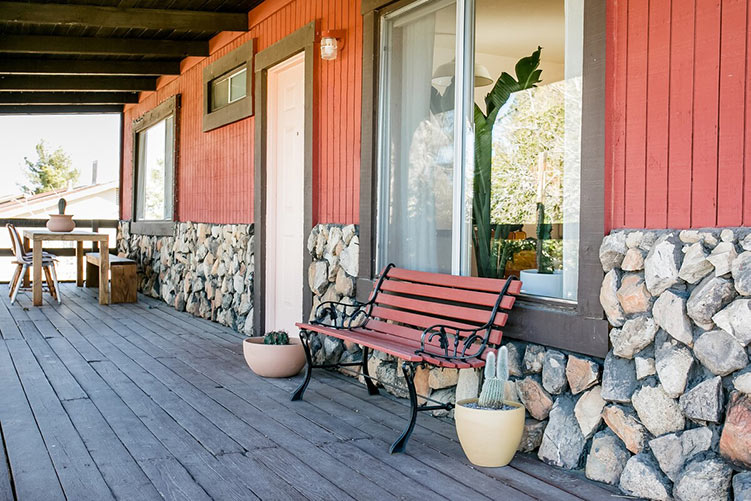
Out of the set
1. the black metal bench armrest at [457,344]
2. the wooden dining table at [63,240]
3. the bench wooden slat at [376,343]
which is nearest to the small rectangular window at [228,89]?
the wooden dining table at [63,240]

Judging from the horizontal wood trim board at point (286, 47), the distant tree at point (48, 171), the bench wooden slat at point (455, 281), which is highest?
the distant tree at point (48, 171)

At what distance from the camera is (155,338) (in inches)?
242

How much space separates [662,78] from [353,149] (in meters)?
2.50

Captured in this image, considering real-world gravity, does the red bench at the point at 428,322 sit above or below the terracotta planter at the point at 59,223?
below

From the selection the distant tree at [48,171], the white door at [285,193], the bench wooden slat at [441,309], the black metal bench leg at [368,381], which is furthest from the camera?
the distant tree at [48,171]

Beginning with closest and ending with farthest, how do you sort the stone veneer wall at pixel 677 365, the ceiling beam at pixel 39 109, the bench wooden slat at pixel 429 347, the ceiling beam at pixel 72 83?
the stone veneer wall at pixel 677 365 < the bench wooden slat at pixel 429 347 < the ceiling beam at pixel 72 83 < the ceiling beam at pixel 39 109

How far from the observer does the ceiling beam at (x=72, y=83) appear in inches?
359

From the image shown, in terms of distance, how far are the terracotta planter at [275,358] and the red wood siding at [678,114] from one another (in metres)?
2.33

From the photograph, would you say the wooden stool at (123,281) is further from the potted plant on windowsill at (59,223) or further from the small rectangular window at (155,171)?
the small rectangular window at (155,171)

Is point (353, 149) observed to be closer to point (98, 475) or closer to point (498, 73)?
point (498, 73)

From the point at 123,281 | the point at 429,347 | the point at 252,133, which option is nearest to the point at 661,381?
the point at 429,347

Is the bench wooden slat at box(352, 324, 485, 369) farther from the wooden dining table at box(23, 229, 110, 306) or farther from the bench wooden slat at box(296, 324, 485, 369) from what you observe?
the wooden dining table at box(23, 229, 110, 306)

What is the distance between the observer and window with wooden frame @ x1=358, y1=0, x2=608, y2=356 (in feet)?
9.83

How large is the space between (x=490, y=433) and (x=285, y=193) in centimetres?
355
